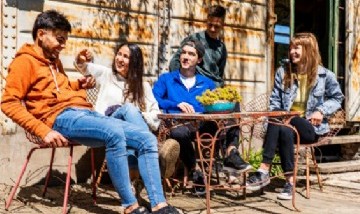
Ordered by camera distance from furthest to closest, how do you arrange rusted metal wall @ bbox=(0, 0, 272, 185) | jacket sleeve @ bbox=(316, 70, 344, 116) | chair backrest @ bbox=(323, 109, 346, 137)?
chair backrest @ bbox=(323, 109, 346, 137), jacket sleeve @ bbox=(316, 70, 344, 116), rusted metal wall @ bbox=(0, 0, 272, 185)

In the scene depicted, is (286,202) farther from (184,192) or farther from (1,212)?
(1,212)

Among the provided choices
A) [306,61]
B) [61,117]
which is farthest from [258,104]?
[61,117]

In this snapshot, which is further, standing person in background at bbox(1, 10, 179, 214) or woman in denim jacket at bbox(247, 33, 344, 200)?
woman in denim jacket at bbox(247, 33, 344, 200)

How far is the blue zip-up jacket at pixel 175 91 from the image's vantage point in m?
5.27

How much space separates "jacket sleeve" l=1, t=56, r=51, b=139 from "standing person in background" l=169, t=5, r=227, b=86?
1.97 meters

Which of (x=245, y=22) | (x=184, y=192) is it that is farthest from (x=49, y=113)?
(x=245, y=22)

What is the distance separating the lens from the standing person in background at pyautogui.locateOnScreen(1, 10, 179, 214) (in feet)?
12.6

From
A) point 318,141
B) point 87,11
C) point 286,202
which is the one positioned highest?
point 87,11

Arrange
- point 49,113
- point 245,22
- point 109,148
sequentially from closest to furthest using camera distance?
1. point 109,148
2. point 49,113
3. point 245,22

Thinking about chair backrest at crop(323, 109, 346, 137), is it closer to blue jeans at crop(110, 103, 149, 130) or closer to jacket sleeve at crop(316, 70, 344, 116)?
jacket sleeve at crop(316, 70, 344, 116)

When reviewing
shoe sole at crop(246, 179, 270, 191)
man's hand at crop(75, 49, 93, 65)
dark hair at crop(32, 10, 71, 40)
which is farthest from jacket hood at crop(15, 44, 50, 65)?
shoe sole at crop(246, 179, 270, 191)

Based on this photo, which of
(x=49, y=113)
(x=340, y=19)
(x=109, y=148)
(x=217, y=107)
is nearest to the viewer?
(x=109, y=148)

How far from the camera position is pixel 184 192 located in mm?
5301

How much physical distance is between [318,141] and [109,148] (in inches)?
95.9
